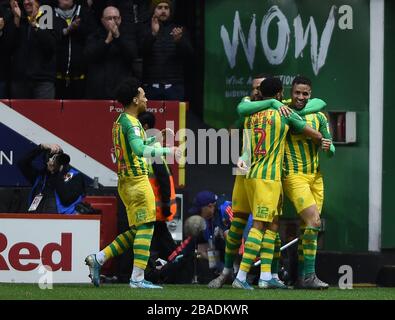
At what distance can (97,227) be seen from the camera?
15.9m

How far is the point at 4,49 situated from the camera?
58.3 feet

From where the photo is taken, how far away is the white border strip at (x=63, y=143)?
58.4ft

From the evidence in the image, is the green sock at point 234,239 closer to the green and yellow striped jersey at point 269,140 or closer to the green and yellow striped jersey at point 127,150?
the green and yellow striped jersey at point 269,140

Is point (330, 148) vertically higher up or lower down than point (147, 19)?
lower down

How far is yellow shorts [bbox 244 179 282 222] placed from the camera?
48.1 feet

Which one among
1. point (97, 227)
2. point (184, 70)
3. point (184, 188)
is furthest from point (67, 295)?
point (184, 70)

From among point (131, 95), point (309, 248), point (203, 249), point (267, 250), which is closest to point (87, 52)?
point (203, 249)

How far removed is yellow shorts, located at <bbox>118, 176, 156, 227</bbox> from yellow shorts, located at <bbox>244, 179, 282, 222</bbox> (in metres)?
0.98

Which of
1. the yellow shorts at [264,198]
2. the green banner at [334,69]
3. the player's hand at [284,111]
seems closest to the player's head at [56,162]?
the green banner at [334,69]

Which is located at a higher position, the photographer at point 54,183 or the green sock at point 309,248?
the photographer at point 54,183

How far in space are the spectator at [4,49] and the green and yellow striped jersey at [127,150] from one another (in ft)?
11.4

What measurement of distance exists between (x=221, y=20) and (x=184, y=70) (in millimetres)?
769

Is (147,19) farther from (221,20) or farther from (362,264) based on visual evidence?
(362,264)

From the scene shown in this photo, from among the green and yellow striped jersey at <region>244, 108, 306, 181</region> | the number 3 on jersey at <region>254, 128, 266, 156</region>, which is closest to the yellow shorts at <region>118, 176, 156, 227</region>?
the green and yellow striped jersey at <region>244, 108, 306, 181</region>
